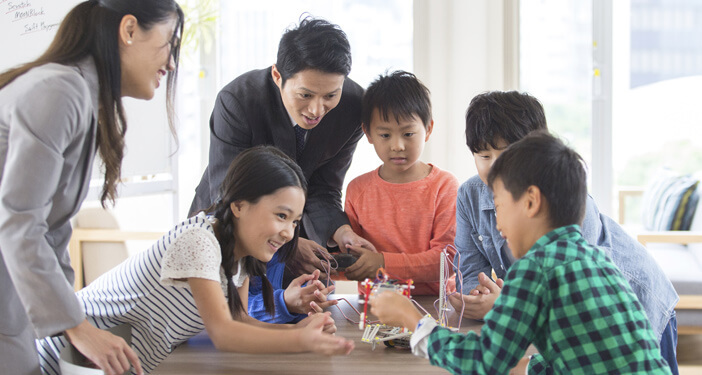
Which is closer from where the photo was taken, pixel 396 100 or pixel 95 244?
pixel 396 100

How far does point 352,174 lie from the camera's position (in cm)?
423

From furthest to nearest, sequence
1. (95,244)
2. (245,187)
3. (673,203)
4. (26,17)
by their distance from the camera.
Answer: (673,203) → (95,244) → (26,17) → (245,187)

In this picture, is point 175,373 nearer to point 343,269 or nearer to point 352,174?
point 343,269

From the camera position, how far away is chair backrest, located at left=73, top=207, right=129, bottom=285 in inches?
117

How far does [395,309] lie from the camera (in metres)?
1.15

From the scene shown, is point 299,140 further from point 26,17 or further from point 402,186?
point 26,17

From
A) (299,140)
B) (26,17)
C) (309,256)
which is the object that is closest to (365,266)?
(309,256)

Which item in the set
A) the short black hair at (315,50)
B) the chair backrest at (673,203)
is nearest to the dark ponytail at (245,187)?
the short black hair at (315,50)

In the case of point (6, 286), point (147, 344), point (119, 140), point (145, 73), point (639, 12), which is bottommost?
point (147, 344)

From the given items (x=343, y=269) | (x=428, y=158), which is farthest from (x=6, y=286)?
(x=428, y=158)

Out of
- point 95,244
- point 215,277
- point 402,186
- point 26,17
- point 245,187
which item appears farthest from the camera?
point 95,244

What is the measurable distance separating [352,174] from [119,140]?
3.04 meters

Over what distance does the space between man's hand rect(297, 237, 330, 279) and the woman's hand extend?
732 mm

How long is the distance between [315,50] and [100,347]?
102 cm
